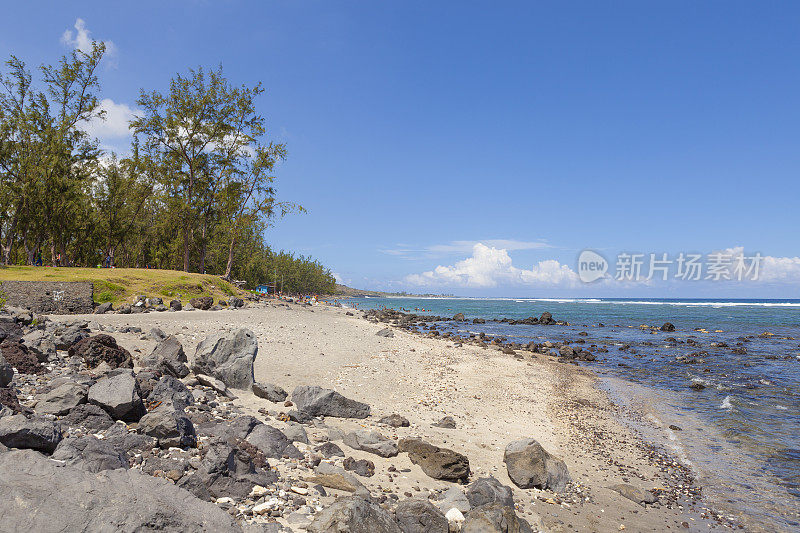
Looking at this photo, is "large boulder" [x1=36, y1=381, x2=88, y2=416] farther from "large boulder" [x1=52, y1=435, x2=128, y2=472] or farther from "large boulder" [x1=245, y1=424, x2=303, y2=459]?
"large boulder" [x1=245, y1=424, x2=303, y2=459]

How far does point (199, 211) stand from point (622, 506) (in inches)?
1762

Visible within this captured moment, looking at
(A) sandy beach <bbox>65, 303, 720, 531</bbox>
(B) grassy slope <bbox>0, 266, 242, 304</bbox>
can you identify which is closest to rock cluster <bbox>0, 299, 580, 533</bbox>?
(A) sandy beach <bbox>65, 303, 720, 531</bbox>

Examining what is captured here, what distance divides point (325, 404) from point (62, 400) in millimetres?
5798

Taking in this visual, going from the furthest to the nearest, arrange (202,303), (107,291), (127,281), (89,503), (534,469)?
(202,303), (127,281), (107,291), (534,469), (89,503)

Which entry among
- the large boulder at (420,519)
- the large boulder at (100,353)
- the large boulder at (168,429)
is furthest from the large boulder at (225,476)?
the large boulder at (100,353)

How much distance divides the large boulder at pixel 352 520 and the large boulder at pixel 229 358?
7.99 meters

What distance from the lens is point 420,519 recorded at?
20.4 feet

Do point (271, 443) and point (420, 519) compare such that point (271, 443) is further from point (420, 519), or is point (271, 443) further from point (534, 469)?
point (534, 469)

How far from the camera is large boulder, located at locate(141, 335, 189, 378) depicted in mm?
11820

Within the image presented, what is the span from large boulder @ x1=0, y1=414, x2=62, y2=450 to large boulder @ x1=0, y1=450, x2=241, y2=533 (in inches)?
78.9

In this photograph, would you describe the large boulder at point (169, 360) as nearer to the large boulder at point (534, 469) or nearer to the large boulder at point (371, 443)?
the large boulder at point (371, 443)

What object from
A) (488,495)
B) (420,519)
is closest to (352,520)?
(420,519)

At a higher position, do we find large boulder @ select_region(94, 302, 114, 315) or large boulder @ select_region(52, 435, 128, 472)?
large boulder @ select_region(52, 435, 128, 472)

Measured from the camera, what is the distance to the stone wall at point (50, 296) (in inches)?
866
